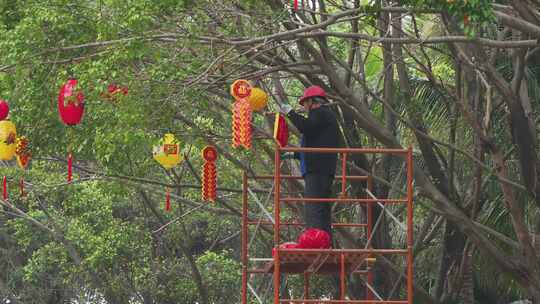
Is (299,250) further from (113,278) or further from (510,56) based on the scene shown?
(113,278)

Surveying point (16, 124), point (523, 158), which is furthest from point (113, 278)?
point (523, 158)

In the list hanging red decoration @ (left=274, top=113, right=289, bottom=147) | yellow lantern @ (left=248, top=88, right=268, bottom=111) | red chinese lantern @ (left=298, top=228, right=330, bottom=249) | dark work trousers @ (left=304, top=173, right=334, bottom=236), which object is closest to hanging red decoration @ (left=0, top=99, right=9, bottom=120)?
yellow lantern @ (left=248, top=88, right=268, bottom=111)

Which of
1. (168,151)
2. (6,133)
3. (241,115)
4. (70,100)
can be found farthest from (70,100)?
(168,151)

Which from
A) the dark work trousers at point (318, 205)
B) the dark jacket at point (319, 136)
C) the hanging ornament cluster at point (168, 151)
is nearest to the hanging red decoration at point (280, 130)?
the dark jacket at point (319, 136)

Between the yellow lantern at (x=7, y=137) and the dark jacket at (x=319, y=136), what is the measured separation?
4443mm

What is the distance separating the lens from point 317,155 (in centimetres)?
1260

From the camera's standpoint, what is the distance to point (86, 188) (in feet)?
94.3

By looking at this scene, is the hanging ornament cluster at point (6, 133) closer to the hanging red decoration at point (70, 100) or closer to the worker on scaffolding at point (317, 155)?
the hanging red decoration at point (70, 100)

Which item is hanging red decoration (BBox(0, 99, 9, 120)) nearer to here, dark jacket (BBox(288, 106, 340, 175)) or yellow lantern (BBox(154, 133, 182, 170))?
yellow lantern (BBox(154, 133, 182, 170))

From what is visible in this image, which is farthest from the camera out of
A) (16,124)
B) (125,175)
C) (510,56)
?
(125,175)

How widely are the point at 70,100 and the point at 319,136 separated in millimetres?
3312

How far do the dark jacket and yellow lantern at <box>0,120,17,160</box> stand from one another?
4443 mm

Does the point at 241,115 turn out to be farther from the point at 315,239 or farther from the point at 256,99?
the point at 315,239

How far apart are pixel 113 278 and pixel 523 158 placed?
630 inches
